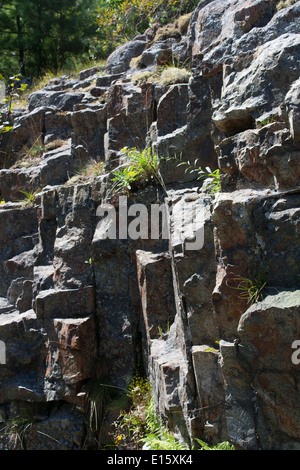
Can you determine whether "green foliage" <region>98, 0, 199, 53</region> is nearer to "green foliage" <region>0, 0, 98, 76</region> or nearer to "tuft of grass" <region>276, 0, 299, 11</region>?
"green foliage" <region>0, 0, 98, 76</region>

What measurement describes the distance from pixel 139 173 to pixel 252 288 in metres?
2.34

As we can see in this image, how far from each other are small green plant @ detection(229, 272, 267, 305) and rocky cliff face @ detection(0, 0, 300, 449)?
4 cm

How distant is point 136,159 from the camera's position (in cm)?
491

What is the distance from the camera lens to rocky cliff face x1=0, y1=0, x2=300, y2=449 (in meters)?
2.87

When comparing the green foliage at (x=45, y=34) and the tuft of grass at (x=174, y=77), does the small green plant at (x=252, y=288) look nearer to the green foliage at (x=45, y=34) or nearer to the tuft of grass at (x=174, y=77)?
the tuft of grass at (x=174, y=77)

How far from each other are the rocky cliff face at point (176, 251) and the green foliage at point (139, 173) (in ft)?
0.37

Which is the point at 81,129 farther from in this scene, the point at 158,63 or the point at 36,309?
the point at 36,309

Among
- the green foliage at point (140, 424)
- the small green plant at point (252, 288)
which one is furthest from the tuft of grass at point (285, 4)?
the green foliage at point (140, 424)

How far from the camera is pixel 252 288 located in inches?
114

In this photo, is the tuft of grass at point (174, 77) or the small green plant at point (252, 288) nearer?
the small green plant at point (252, 288)

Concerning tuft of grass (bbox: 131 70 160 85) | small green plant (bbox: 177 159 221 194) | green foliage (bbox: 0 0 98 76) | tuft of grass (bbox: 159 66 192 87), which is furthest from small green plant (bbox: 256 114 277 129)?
green foliage (bbox: 0 0 98 76)

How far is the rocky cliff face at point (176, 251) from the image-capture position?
2867mm

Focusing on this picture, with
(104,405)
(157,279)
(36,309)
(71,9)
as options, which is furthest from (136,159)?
(71,9)
